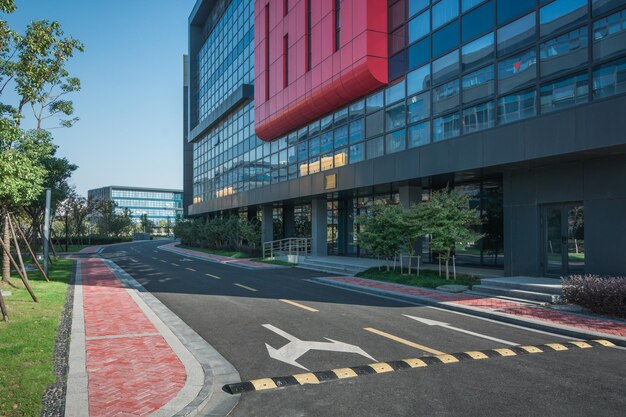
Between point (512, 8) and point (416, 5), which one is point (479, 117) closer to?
point (512, 8)

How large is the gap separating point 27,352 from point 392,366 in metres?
5.91

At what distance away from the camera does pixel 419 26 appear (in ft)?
69.5

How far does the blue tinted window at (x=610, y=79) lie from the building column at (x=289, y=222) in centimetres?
2930

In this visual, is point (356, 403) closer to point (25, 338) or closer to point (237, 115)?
point (25, 338)

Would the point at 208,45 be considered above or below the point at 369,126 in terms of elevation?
above

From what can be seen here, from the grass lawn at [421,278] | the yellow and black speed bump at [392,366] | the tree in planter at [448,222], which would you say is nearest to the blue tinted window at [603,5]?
the tree in planter at [448,222]

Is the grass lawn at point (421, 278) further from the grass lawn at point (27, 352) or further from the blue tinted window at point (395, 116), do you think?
the grass lawn at point (27, 352)

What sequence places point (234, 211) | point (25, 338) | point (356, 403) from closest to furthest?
point (356, 403) < point (25, 338) < point (234, 211)

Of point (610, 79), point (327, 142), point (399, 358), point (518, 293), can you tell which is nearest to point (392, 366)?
point (399, 358)

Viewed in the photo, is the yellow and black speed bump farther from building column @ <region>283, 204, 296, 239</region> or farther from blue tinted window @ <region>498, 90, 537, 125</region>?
building column @ <region>283, 204, 296, 239</region>

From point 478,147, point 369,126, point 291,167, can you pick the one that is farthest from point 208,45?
point 478,147

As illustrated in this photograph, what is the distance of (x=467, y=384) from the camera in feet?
20.6

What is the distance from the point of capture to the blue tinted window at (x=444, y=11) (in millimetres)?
19281

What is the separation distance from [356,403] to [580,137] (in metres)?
11.8
